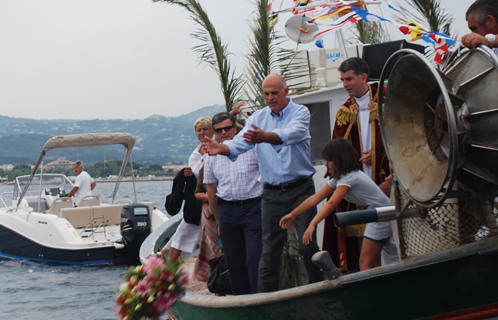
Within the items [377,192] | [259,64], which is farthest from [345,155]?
[259,64]

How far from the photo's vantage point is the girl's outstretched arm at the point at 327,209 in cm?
390

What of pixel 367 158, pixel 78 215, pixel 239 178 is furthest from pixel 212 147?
pixel 78 215

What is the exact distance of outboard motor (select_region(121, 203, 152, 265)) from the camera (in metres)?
12.4

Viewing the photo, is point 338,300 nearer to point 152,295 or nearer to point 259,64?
point 152,295

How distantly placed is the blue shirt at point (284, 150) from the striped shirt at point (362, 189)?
0.44 m

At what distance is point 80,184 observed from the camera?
14.7 meters

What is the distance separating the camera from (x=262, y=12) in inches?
340

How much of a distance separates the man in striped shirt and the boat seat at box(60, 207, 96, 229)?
982cm

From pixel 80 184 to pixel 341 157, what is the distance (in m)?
12.0

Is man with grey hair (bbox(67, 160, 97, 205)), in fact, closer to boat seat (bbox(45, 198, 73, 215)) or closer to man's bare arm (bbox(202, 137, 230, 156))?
boat seat (bbox(45, 198, 73, 215))

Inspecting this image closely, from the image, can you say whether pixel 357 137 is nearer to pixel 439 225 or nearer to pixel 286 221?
pixel 286 221

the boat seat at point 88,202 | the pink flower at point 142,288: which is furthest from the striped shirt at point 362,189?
the boat seat at point 88,202

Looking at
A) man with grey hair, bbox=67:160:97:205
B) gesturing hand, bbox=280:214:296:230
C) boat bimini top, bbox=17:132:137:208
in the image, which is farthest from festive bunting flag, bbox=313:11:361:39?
man with grey hair, bbox=67:160:97:205

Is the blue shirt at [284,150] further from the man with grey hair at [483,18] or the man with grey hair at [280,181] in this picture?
the man with grey hair at [483,18]
